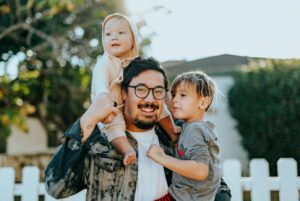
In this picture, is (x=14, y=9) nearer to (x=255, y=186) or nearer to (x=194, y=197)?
(x=255, y=186)

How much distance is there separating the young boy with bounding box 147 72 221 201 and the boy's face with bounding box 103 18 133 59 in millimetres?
306

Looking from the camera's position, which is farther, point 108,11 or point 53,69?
point 53,69

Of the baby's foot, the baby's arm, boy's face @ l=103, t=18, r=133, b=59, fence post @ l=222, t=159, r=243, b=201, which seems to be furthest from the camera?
fence post @ l=222, t=159, r=243, b=201

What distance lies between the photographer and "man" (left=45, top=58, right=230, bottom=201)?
2100 mm

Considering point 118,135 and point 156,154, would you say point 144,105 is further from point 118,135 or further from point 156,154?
point 156,154

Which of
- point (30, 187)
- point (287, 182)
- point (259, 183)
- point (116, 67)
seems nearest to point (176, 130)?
point (116, 67)

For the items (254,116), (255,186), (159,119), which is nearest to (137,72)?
(159,119)

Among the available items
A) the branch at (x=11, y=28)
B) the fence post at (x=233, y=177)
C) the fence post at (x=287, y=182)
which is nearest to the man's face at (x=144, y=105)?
the fence post at (x=233, y=177)

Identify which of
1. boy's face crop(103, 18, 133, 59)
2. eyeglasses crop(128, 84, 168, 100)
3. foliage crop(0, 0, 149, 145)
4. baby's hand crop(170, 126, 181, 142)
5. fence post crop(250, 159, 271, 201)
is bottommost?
fence post crop(250, 159, 271, 201)

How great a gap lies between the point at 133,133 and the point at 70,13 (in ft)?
26.1

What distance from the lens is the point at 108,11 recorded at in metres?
9.45

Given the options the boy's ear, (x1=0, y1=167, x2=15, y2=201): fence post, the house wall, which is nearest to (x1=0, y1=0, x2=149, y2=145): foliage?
the house wall

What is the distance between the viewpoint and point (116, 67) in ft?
7.40

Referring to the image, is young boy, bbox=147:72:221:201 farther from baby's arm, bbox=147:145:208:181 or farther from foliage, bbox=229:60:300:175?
foliage, bbox=229:60:300:175
